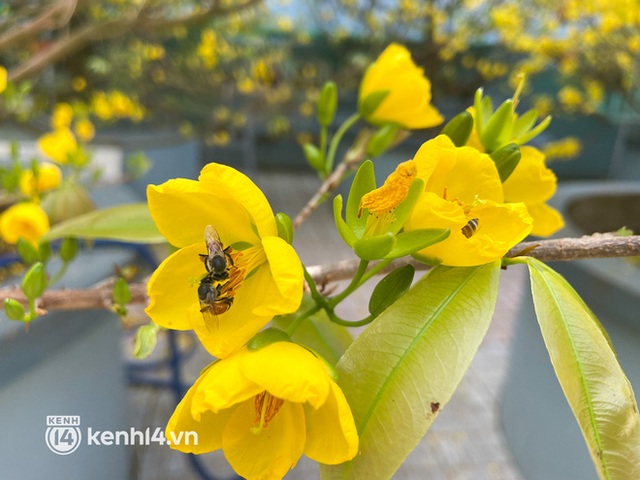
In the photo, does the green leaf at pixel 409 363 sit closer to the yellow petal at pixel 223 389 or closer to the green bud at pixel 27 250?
the yellow petal at pixel 223 389

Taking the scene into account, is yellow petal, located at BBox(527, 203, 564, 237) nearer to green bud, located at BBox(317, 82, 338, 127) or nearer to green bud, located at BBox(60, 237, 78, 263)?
green bud, located at BBox(317, 82, 338, 127)

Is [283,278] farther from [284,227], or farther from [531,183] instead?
[531,183]

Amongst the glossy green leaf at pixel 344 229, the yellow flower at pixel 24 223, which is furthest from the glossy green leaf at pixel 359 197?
the yellow flower at pixel 24 223

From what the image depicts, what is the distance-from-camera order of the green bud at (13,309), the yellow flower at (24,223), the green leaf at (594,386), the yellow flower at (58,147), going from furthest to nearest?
the yellow flower at (58,147) → the yellow flower at (24,223) → the green bud at (13,309) → the green leaf at (594,386)

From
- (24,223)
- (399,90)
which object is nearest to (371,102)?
(399,90)

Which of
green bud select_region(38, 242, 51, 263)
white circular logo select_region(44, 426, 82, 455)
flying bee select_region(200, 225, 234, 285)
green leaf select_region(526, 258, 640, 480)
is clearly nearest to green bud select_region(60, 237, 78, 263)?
green bud select_region(38, 242, 51, 263)

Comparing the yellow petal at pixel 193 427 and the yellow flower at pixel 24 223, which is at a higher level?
the yellow flower at pixel 24 223
